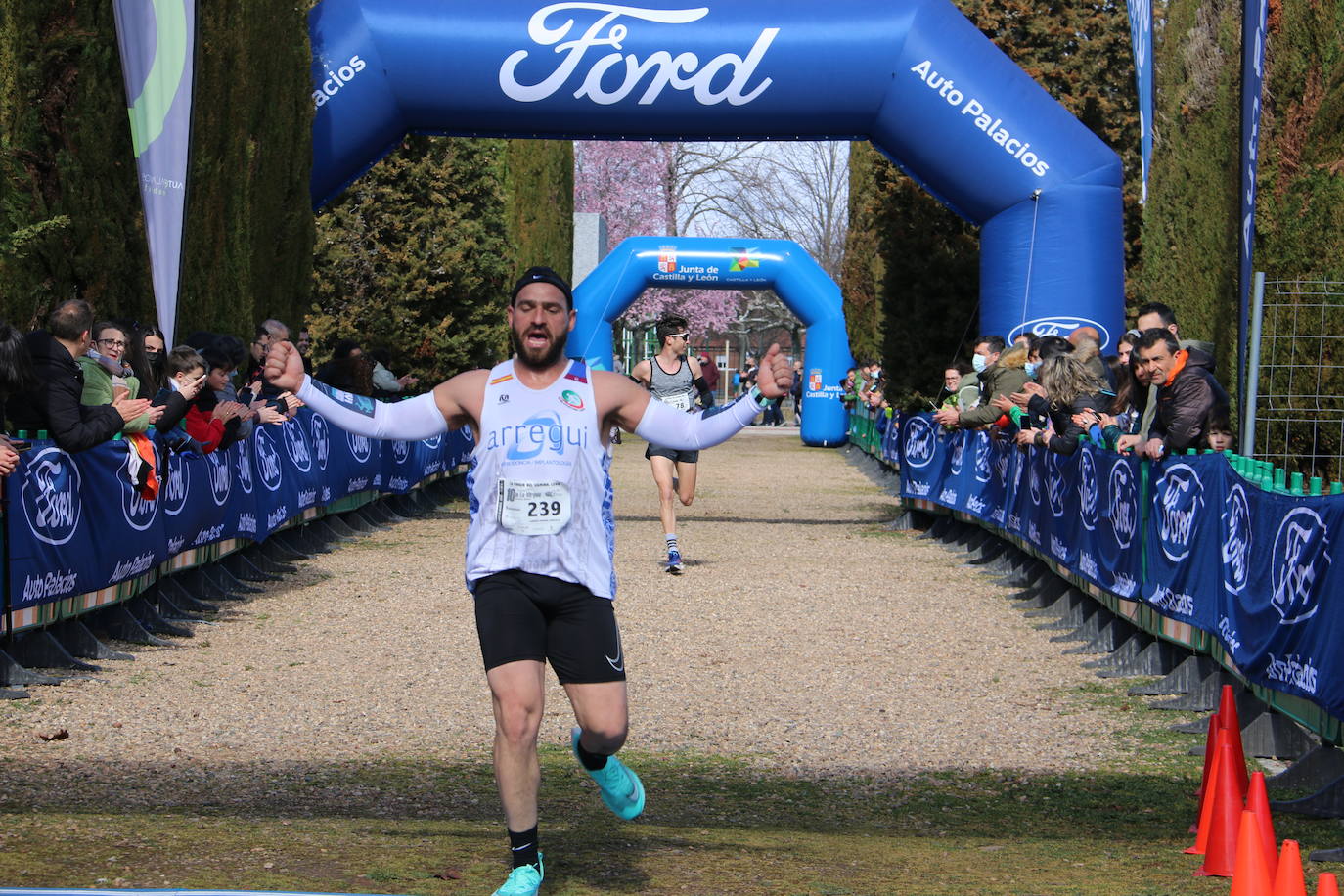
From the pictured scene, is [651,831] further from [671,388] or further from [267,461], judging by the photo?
[267,461]

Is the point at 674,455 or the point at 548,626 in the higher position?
the point at 674,455

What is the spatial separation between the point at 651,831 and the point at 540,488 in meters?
1.40

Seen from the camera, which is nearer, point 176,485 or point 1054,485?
point 176,485

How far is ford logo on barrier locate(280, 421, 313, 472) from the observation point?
14.3 m

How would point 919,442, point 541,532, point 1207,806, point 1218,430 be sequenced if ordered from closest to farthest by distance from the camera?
point 541,532 < point 1207,806 < point 1218,430 < point 919,442

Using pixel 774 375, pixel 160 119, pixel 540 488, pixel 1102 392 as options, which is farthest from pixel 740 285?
pixel 540 488

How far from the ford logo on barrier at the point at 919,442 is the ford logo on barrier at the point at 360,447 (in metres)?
5.72

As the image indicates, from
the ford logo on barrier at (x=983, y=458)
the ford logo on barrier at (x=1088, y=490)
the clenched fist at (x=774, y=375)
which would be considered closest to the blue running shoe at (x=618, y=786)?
the clenched fist at (x=774, y=375)

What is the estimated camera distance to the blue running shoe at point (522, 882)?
187 inches

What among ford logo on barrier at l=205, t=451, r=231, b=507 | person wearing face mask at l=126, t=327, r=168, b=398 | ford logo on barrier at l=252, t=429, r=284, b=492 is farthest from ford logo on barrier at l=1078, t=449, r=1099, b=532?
ford logo on barrier at l=252, t=429, r=284, b=492

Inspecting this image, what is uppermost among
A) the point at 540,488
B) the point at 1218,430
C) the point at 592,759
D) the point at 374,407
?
the point at 374,407

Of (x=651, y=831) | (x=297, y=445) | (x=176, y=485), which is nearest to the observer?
(x=651, y=831)

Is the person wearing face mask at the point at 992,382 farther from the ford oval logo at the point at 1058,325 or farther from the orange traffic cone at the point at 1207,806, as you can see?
the orange traffic cone at the point at 1207,806

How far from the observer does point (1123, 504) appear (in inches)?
379
